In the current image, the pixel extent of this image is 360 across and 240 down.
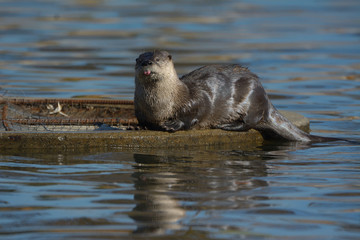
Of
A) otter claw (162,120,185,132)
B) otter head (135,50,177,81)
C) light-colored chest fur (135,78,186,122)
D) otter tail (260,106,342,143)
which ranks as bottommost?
otter tail (260,106,342,143)

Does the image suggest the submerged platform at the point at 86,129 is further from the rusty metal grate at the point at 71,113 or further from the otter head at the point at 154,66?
the otter head at the point at 154,66

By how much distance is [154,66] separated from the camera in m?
6.19

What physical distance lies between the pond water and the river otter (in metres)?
0.21

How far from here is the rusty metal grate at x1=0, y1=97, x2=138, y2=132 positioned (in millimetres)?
6715

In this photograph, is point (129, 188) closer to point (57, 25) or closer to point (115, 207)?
point (115, 207)

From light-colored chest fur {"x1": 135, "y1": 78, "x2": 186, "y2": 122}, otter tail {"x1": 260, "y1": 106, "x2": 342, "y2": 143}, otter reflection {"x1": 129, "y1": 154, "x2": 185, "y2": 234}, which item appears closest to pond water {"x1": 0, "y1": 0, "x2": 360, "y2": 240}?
otter reflection {"x1": 129, "y1": 154, "x2": 185, "y2": 234}

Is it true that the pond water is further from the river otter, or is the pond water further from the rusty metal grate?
the rusty metal grate

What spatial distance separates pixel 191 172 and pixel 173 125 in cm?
105

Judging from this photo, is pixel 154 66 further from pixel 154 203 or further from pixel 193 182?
pixel 154 203

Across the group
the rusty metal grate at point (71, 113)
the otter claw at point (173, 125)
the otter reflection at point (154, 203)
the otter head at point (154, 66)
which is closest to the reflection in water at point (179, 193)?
the otter reflection at point (154, 203)

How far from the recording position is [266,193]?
4.79m

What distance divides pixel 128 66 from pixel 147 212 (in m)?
7.48

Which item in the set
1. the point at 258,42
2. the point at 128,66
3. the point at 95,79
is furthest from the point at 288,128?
the point at 258,42

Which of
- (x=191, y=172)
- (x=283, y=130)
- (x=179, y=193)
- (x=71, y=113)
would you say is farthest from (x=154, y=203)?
(x=71, y=113)
